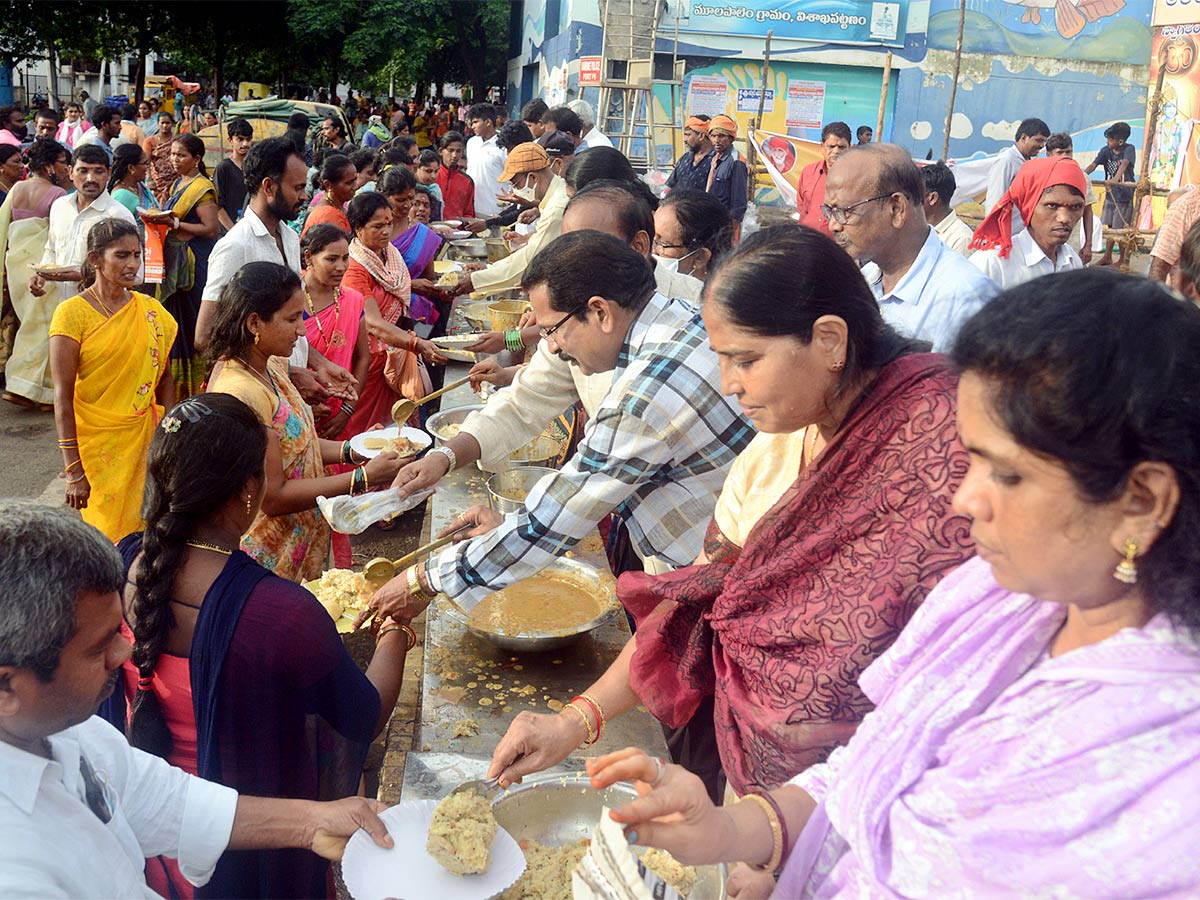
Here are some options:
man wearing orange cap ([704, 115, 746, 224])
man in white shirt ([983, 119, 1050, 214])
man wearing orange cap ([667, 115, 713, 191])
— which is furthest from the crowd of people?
man wearing orange cap ([667, 115, 713, 191])

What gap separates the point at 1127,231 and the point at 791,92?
973 cm

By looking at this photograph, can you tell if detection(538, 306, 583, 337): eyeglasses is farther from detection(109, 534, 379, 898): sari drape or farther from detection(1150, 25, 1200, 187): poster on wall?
detection(1150, 25, 1200, 187): poster on wall

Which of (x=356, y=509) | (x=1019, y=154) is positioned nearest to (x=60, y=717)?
(x=356, y=509)

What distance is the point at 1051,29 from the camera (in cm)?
1853

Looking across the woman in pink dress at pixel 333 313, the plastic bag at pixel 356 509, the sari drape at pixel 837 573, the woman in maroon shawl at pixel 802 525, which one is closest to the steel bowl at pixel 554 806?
the woman in maroon shawl at pixel 802 525

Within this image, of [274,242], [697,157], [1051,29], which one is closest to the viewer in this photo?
[274,242]

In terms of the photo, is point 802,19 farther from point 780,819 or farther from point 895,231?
point 780,819

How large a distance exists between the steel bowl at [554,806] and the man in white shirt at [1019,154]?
8069 mm

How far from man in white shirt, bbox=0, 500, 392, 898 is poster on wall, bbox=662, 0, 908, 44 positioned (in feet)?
61.4

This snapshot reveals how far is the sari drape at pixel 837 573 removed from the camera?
1.46 m

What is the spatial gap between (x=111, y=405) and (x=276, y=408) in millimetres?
1760

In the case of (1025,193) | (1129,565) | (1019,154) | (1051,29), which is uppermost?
(1051,29)

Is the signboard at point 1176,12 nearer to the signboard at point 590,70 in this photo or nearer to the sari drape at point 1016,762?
the signboard at point 590,70

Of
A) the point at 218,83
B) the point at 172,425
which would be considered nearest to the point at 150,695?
the point at 172,425
